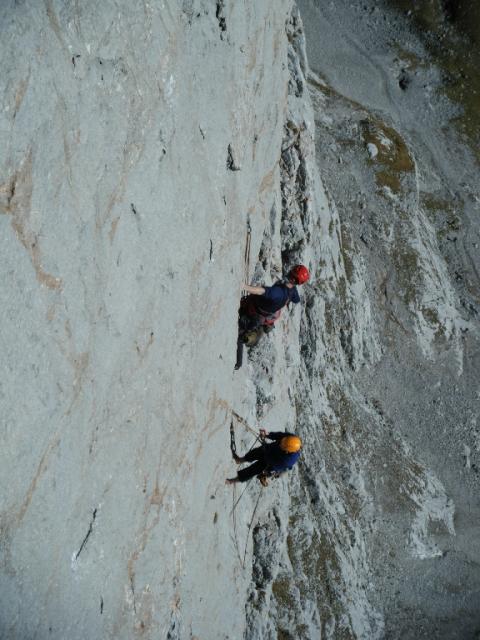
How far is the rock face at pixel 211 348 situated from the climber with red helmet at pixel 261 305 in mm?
716

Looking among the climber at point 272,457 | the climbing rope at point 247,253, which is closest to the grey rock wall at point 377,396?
the climber at point 272,457

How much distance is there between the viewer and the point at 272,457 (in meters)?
18.1

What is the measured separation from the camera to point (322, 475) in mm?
24625

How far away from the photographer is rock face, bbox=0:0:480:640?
26.9ft

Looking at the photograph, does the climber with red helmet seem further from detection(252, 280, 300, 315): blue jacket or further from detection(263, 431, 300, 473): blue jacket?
detection(263, 431, 300, 473): blue jacket

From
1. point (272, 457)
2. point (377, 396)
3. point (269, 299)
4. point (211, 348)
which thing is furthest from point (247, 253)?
point (377, 396)

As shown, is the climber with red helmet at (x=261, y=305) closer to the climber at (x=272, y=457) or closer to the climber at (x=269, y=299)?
the climber at (x=269, y=299)

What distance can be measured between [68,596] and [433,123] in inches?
1622

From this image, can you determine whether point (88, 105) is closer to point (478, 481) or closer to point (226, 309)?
point (226, 309)

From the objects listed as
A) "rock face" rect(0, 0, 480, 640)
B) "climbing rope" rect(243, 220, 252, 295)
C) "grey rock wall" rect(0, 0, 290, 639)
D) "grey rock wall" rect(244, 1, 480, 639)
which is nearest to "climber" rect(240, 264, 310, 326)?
"climbing rope" rect(243, 220, 252, 295)

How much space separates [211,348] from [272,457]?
15.9ft

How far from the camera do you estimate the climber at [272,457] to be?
1772 cm

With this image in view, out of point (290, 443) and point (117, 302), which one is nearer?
point (117, 302)

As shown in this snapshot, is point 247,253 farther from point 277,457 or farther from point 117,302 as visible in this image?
point 117,302
